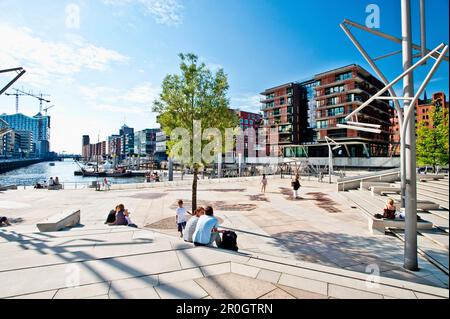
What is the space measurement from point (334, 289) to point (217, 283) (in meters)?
2.19

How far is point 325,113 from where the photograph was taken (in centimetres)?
6594

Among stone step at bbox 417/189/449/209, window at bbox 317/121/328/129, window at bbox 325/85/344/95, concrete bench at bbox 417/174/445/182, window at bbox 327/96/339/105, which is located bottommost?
stone step at bbox 417/189/449/209

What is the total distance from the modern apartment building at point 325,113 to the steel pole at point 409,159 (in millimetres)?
46344

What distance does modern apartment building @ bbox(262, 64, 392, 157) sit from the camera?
59469mm

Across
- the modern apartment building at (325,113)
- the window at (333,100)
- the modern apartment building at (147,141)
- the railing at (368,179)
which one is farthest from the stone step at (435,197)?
the modern apartment building at (147,141)

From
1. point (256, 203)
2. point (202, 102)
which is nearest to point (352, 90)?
point (256, 203)

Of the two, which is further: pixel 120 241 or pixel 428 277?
pixel 120 241

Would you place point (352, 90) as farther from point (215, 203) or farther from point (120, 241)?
point (120, 241)

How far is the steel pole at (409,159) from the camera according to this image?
19.6 ft

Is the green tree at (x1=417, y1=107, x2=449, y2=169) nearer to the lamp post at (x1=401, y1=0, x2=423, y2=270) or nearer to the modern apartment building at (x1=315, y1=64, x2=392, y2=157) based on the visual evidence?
the modern apartment building at (x1=315, y1=64, x2=392, y2=157)

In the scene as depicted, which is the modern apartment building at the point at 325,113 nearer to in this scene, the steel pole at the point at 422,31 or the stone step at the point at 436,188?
the stone step at the point at 436,188

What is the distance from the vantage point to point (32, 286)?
4.38 m

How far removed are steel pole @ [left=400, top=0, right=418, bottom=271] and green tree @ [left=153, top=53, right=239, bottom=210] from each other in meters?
→ 6.91

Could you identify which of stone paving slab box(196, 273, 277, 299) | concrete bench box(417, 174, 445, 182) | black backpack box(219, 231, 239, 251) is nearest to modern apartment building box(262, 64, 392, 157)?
concrete bench box(417, 174, 445, 182)
